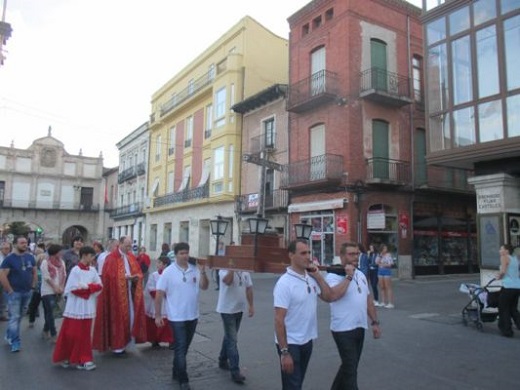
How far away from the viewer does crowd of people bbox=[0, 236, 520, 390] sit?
14.4 ft

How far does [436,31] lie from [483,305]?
9604 mm

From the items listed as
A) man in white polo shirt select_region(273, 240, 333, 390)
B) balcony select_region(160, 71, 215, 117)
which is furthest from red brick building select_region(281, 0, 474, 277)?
man in white polo shirt select_region(273, 240, 333, 390)

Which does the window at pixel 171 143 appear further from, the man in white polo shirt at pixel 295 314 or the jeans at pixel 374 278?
the man in white polo shirt at pixel 295 314

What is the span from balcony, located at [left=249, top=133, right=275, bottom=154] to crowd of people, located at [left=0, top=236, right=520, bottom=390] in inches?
615

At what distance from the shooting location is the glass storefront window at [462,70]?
1439 cm

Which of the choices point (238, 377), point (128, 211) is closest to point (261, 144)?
point (238, 377)

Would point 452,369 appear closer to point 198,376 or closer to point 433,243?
point 198,376

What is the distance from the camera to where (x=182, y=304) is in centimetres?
596

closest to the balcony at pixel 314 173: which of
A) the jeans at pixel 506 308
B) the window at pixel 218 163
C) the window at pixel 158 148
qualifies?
the window at pixel 218 163

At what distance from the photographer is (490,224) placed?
1401cm

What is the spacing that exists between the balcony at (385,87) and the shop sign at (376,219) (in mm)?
5011

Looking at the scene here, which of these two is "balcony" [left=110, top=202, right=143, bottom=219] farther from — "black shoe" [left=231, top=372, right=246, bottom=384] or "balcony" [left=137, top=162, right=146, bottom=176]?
"black shoe" [left=231, top=372, right=246, bottom=384]

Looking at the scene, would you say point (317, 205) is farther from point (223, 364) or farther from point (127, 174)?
point (127, 174)

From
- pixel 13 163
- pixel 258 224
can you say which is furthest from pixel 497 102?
pixel 13 163
